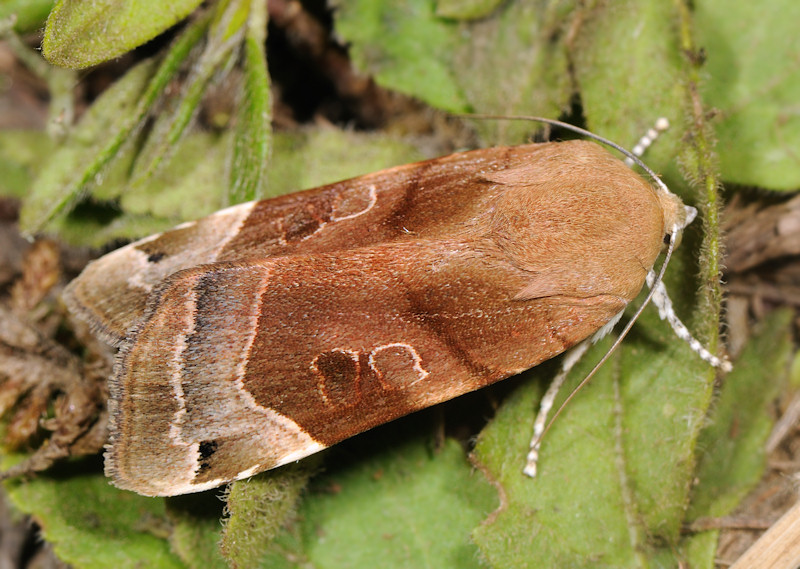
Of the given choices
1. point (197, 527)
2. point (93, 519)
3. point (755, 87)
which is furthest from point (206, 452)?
point (755, 87)

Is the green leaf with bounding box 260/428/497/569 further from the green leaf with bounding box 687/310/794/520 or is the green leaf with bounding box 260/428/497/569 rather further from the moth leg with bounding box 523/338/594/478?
the green leaf with bounding box 687/310/794/520

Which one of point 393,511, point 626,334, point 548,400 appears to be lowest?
point 393,511

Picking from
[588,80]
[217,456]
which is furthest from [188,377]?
[588,80]

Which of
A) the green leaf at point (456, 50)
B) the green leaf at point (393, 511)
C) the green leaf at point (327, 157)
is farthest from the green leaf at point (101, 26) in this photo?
the green leaf at point (393, 511)

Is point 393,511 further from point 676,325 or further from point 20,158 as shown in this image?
point 20,158

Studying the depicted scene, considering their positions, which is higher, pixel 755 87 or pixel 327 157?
pixel 755 87
